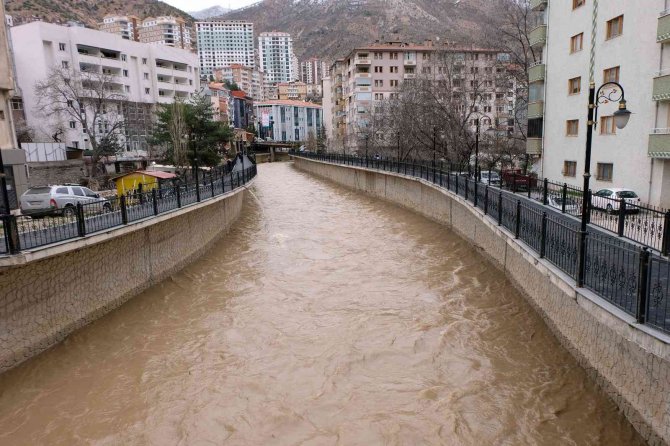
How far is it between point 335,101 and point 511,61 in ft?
172

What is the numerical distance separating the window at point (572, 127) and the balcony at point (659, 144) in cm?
609

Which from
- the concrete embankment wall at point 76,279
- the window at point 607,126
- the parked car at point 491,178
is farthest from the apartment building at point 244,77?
the concrete embankment wall at point 76,279

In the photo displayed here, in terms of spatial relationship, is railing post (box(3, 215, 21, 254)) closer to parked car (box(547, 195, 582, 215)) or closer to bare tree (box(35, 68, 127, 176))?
parked car (box(547, 195, 582, 215))

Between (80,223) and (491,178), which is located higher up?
(80,223)

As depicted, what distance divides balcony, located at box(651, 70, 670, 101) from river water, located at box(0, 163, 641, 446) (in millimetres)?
11481

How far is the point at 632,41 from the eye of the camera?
21.5m

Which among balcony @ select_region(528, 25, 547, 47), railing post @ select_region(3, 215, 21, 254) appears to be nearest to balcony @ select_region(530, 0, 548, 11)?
balcony @ select_region(528, 25, 547, 47)

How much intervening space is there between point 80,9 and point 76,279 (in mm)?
170194

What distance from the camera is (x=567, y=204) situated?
1616 centimetres

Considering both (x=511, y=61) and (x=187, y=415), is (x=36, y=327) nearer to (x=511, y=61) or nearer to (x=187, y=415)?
(x=187, y=415)

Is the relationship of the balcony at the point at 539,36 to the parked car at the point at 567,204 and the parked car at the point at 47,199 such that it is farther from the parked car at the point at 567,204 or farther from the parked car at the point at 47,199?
the parked car at the point at 47,199

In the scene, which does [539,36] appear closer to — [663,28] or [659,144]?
[663,28]

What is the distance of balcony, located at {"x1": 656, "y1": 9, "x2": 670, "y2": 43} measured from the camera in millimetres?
19328

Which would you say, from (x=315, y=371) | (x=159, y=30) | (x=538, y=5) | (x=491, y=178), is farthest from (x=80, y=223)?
(x=159, y=30)
